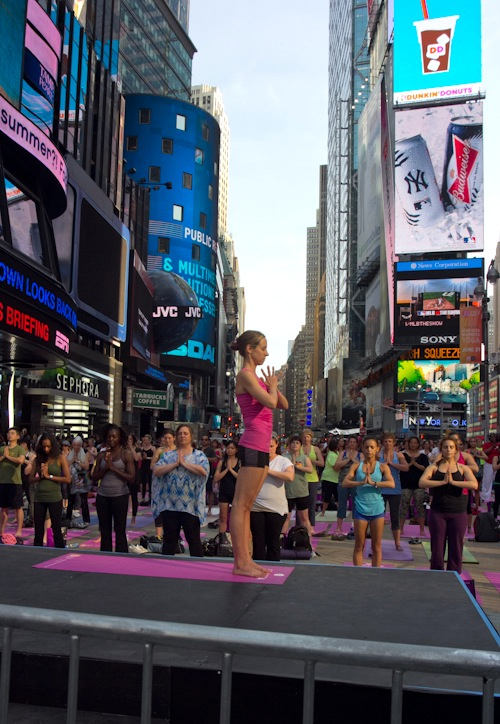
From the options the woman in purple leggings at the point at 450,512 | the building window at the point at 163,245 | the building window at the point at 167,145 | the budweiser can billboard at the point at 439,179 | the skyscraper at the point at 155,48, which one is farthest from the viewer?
the budweiser can billboard at the point at 439,179

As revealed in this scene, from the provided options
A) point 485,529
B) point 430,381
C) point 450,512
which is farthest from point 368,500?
point 430,381

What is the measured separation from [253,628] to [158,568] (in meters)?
2.00

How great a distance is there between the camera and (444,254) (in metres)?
78.8

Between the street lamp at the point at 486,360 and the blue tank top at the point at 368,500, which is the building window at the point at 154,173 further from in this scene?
the blue tank top at the point at 368,500

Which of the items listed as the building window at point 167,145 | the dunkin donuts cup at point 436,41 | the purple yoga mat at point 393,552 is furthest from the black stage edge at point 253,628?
the dunkin donuts cup at point 436,41

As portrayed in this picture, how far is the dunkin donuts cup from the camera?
74250 millimetres

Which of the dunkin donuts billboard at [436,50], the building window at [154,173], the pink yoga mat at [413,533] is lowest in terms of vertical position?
the pink yoga mat at [413,533]

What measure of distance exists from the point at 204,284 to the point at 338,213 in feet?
230

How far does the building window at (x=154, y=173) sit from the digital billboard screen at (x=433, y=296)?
26.3m

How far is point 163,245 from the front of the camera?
6750 cm

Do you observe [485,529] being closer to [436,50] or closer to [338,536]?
[338,536]

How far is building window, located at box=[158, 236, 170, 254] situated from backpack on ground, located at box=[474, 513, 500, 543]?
57.1 metres

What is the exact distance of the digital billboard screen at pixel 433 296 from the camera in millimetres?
70062

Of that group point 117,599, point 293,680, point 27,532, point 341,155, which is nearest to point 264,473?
point 117,599
